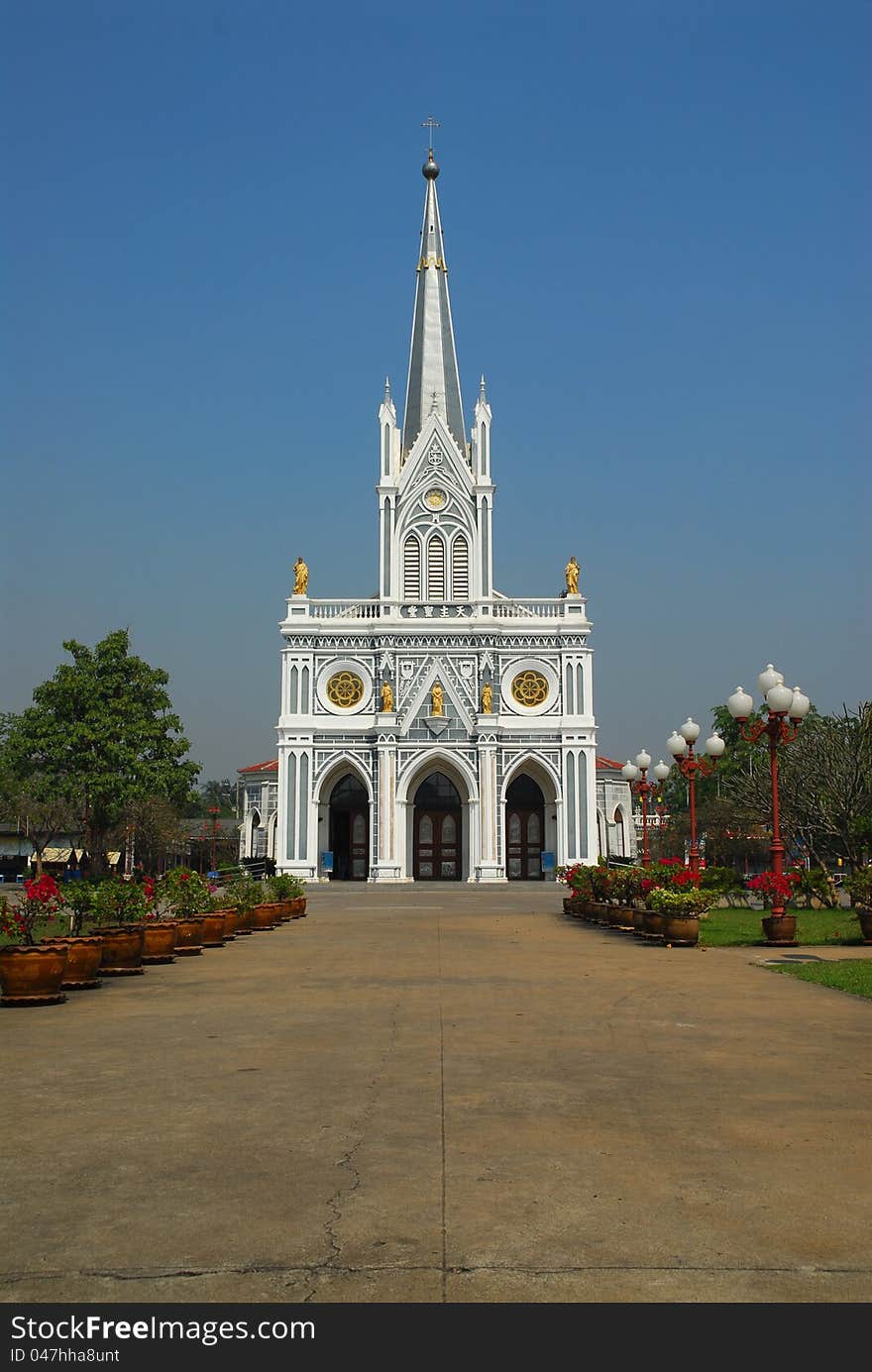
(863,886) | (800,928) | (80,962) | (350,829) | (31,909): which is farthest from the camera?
(350,829)

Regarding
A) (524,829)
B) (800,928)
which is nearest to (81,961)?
(800,928)

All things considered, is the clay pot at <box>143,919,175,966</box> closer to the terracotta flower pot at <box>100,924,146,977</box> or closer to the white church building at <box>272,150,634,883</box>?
the terracotta flower pot at <box>100,924,146,977</box>

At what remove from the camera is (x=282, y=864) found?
51406mm

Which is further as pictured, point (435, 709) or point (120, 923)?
point (435, 709)

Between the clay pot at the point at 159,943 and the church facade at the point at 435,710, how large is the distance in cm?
3451

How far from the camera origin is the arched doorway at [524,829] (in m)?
54.1

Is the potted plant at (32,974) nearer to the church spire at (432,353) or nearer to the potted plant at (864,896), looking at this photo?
the potted plant at (864,896)

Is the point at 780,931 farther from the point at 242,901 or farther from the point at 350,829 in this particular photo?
the point at 350,829

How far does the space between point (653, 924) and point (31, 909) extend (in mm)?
10564

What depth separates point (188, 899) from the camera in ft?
64.3

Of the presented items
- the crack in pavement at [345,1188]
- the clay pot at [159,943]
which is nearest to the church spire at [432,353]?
the clay pot at [159,943]
